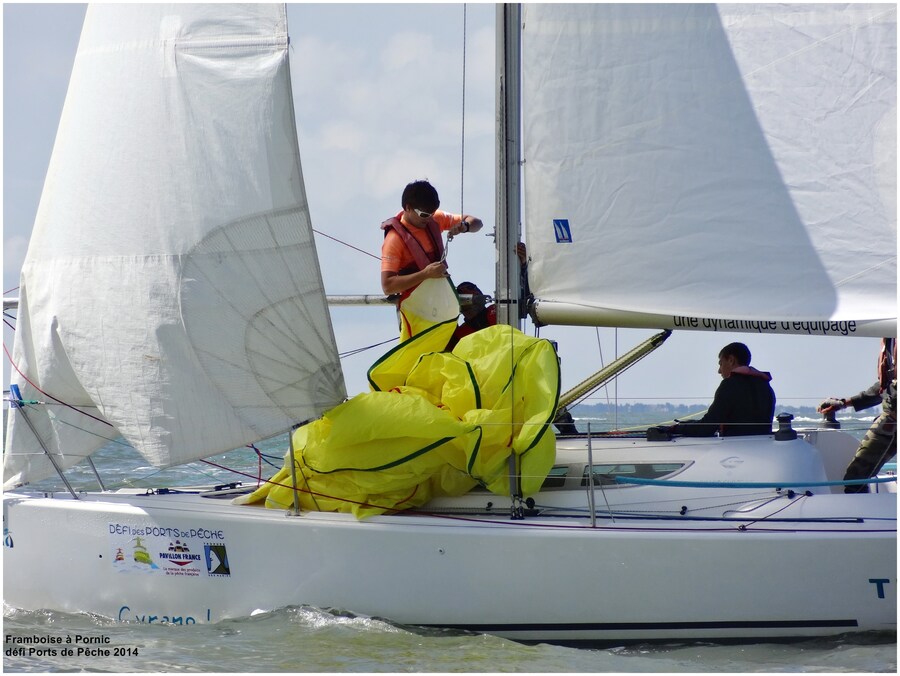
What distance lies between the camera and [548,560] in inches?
174

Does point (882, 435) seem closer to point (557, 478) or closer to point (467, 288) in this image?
point (557, 478)

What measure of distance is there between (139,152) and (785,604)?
131 inches

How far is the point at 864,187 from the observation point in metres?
4.67

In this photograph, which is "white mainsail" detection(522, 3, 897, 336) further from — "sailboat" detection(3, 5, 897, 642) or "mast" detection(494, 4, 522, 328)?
"mast" detection(494, 4, 522, 328)

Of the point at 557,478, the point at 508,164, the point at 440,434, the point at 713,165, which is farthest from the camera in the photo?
the point at 508,164

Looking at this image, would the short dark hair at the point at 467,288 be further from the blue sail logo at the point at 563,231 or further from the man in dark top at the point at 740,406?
the man in dark top at the point at 740,406

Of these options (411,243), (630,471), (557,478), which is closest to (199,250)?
(411,243)

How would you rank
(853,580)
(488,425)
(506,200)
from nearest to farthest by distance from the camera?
(853,580) < (488,425) < (506,200)

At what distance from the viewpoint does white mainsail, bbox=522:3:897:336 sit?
467 centimetres

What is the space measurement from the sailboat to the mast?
13cm

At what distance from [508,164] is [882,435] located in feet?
7.17

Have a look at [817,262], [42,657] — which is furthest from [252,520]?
[817,262]

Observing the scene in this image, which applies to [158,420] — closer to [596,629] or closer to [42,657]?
[42,657]

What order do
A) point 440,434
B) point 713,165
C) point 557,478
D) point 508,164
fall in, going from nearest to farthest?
point 440,434 < point 713,165 < point 557,478 < point 508,164
